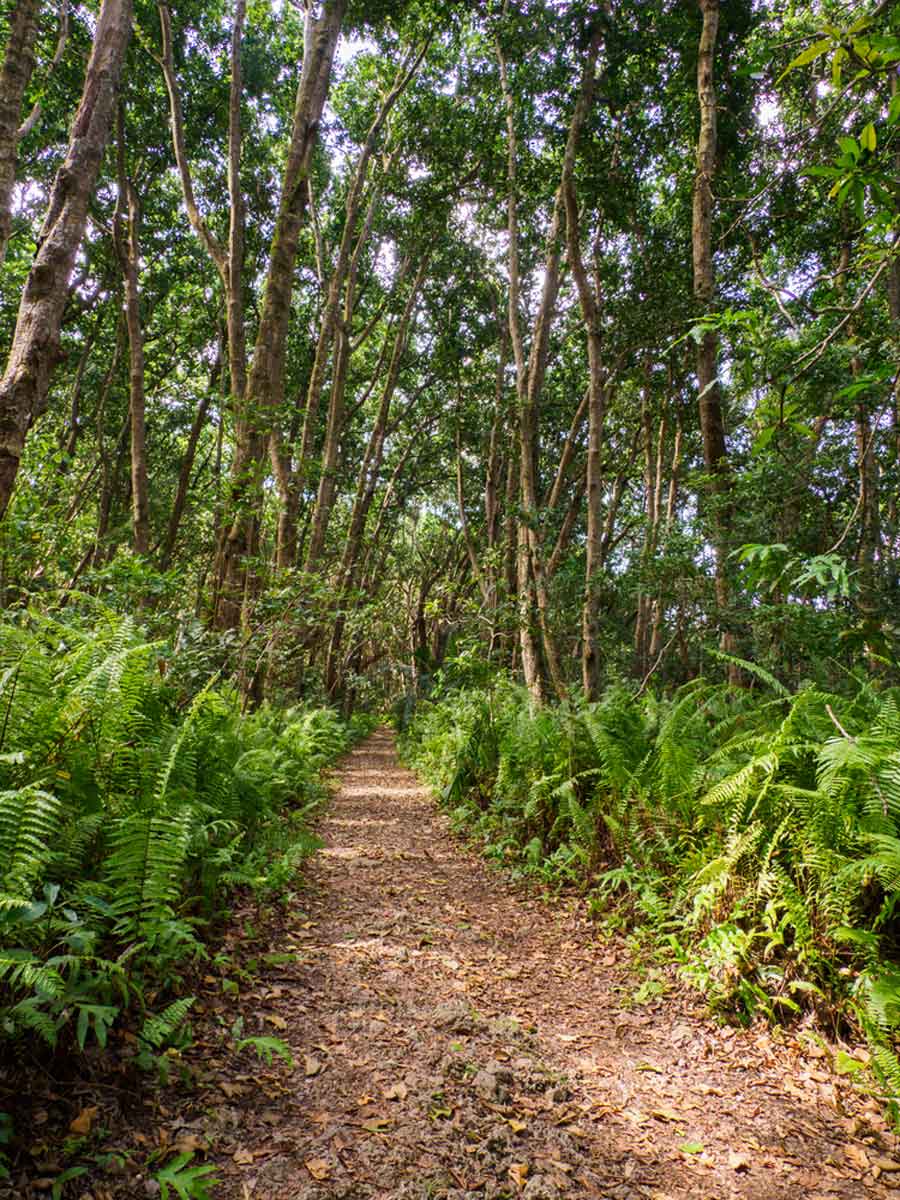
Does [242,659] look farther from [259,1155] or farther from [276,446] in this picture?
[259,1155]

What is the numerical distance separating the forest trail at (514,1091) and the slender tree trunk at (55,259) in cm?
371

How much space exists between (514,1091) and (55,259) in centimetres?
563

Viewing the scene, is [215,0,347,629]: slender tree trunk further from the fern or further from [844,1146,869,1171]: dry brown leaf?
[844,1146,869,1171]: dry brown leaf

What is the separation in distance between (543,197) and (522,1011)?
1288 centimetres

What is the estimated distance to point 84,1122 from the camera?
2000 mm

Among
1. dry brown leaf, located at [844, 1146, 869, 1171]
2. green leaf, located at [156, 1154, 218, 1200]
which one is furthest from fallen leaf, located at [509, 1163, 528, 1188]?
dry brown leaf, located at [844, 1146, 869, 1171]

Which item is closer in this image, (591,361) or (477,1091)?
(477,1091)

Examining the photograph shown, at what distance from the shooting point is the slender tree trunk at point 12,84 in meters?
4.50

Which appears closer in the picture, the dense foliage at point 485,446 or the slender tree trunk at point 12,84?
the dense foliage at point 485,446

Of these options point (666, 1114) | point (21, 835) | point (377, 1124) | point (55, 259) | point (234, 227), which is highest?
point (234, 227)

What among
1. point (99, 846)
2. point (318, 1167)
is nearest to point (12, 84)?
point (99, 846)

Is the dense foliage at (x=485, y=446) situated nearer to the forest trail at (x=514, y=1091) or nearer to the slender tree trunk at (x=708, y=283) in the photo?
the slender tree trunk at (x=708, y=283)

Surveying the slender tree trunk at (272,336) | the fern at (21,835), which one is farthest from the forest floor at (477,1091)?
the slender tree trunk at (272,336)

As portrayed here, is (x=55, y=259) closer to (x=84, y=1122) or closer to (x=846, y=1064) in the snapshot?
(x=84, y=1122)
